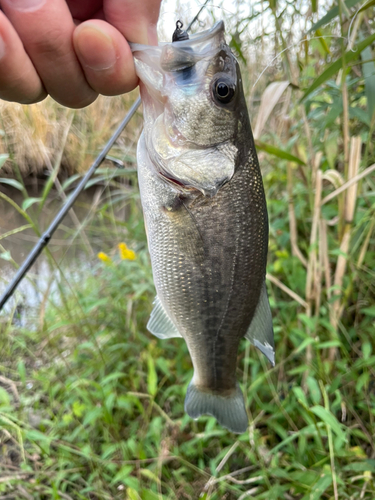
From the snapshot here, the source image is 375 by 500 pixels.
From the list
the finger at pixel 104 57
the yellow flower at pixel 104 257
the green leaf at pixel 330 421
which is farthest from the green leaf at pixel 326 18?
the yellow flower at pixel 104 257

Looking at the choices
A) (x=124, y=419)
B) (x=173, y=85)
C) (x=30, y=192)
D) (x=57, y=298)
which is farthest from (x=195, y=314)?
(x=57, y=298)

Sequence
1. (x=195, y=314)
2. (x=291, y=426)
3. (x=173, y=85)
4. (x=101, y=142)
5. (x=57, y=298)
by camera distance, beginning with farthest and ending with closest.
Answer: (x=57, y=298) < (x=101, y=142) < (x=291, y=426) < (x=195, y=314) < (x=173, y=85)

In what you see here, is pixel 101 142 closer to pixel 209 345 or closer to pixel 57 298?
pixel 57 298

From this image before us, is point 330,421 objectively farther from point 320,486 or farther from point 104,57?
point 104,57

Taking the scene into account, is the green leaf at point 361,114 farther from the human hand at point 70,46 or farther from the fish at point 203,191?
the human hand at point 70,46

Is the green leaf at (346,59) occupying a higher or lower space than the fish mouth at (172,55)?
higher

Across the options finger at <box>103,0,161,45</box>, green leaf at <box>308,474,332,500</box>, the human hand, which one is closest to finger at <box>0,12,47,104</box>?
the human hand

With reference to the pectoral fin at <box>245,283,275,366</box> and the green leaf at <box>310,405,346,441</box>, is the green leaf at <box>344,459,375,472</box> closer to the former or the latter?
the green leaf at <box>310,405,346,441</box>
